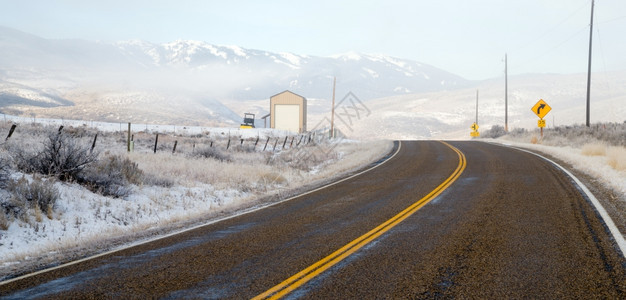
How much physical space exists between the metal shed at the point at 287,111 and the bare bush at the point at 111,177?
52661 mm

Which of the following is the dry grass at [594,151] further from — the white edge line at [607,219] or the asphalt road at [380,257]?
the asphalt road at [380,257]

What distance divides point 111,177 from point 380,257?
9.20 meters

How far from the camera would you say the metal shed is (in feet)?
219

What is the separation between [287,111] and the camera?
6675 cm

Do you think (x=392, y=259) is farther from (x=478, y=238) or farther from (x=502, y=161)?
(x=502, y=161)

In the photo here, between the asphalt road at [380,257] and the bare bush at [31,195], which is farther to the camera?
the bare bush at [31,195]

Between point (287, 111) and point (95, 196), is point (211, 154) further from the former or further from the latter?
point (287, 111)

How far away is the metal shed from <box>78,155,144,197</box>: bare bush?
173ft

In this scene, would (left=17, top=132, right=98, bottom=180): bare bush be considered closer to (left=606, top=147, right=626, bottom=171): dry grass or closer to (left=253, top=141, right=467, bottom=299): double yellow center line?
(left=253, top=141, right=467, bottom=299): double yellow center line

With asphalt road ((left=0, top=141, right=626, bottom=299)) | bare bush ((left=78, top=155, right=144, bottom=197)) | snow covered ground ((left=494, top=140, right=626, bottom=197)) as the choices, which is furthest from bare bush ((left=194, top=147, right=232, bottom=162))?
snow covered ground ((left=494, top=140, right=626, bottom=197))

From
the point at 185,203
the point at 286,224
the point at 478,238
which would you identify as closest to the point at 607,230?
the point at 478,238

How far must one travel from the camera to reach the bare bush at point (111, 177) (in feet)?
40.3

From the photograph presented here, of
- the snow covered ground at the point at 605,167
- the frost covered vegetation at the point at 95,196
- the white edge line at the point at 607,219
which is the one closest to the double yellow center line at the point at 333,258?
the white edge line at the point at 607,219

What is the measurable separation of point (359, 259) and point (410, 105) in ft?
532
